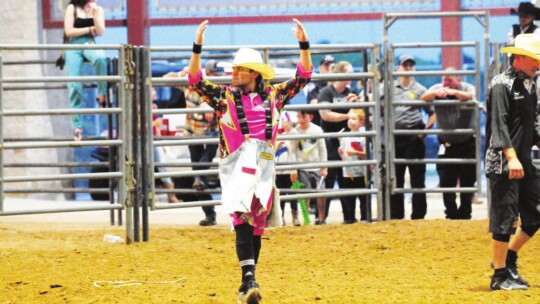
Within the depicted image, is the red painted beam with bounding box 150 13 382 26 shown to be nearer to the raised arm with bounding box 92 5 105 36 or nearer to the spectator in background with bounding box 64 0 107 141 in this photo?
the spectator in background with bounding box 64 0 107 141

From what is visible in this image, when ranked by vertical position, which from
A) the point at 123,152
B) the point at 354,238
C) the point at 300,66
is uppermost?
the point at 300,66

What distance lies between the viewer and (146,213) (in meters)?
12.1

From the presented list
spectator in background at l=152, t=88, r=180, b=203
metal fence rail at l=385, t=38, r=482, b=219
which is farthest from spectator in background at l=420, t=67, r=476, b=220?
spectator in background at l=152, t=88, r=180, b=203

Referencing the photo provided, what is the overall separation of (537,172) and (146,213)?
465 centimetres

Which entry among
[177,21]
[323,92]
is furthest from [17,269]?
[177,21]

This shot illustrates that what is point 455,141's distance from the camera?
1406cm

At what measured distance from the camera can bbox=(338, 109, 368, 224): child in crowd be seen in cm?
1391

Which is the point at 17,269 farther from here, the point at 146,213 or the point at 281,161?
the point at 281,161

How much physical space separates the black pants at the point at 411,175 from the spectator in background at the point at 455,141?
267 mm

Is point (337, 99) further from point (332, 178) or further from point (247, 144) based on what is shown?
point (247, 144)

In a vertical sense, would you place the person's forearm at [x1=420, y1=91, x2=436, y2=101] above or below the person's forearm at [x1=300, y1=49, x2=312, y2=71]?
below

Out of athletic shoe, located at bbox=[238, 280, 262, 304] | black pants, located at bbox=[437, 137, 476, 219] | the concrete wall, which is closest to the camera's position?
athletic shoe, located at bbox=[238, 280, 262, 304]

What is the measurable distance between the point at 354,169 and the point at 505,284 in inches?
212

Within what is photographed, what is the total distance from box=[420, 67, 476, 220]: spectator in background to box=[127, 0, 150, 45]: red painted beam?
5.41 meters
